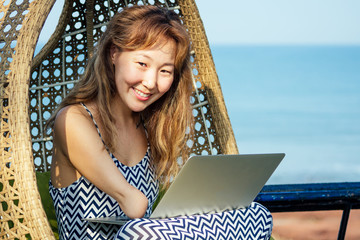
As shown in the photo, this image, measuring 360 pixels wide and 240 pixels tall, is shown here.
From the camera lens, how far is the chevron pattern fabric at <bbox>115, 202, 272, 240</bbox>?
117 cm

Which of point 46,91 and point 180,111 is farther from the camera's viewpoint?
point 46,91

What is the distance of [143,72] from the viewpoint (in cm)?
150

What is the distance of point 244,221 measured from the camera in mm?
1404

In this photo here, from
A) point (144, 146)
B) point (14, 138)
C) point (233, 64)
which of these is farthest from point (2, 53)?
point (233, 64)

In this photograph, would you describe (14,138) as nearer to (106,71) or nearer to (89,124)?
(89,124)

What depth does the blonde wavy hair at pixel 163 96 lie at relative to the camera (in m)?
1.54

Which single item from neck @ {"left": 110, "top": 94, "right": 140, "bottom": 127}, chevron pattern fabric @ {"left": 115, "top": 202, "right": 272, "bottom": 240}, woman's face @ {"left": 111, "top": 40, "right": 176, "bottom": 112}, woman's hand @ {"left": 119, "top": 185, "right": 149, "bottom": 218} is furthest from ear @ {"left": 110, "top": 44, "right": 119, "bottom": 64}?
chevron pattern fabric @ {"left": 115, "top": 202, "right": 272, "bottom": 240}

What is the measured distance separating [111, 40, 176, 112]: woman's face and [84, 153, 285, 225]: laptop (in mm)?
369

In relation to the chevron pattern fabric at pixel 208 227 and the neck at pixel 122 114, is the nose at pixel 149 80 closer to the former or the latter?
the neck at pixel 122 114

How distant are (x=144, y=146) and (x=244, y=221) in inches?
19.7

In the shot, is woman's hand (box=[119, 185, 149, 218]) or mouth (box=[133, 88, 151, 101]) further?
mouth (box=[133, 88, 151, 101])

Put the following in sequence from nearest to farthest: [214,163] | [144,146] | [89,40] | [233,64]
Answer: [214,163] < [144,146] < [89,40] < [233,64]

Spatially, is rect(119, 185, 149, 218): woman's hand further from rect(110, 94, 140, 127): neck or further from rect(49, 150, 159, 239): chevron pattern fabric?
rect(110, 94, 140, 127): neck

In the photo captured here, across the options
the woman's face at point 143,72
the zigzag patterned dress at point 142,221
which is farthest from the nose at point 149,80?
the zigzag patterned dress at point 142,221
